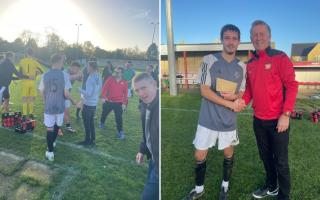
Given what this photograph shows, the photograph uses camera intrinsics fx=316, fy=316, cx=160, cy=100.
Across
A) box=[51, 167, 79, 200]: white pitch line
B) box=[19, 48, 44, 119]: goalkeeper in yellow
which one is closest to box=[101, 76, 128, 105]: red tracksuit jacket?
box=[19, 48, 44, 119]: goalkeeper in yellow

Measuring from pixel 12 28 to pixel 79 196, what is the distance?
104cm

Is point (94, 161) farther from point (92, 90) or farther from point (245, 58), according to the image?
point (245, 58)

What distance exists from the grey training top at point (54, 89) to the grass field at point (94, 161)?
0.06 meters

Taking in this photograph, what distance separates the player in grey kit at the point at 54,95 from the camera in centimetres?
176

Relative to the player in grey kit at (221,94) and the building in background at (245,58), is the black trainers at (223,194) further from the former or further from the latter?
the building in background at (245,58)

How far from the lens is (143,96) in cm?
170

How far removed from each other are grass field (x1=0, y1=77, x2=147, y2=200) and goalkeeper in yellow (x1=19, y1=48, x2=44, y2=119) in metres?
0.04

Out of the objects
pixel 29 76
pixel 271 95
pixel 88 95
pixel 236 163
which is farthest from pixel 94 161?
pixel 236 163

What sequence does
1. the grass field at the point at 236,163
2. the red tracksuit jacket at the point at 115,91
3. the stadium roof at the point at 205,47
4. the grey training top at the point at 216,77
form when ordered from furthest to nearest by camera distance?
the grass field at the point at 236,163 → the stadium roof at the point at 205,47 → the grey training top at the point at 216,77 → the red tracksuit jacket at the point at 115,91

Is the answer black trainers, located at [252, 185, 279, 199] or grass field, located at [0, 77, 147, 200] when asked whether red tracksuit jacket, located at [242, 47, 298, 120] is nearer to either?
black trainers, located at [252, 185, 279, 199]

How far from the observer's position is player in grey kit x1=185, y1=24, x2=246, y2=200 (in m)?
1.81

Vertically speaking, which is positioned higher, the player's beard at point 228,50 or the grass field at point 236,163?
the player's beard at point 228,50

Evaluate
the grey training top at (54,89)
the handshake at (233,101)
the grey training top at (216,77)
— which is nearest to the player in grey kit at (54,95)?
the grey training top at (54,89)

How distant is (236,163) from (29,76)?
1.84 metres
